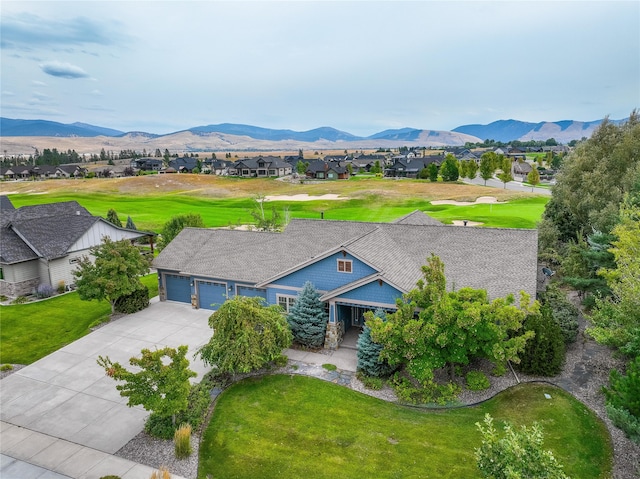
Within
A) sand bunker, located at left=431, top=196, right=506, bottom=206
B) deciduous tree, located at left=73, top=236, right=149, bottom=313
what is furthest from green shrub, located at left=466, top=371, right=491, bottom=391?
sand bunker, located at left=431, top=196, right=506, bottom=206

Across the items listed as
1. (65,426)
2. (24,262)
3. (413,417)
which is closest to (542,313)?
(413,417)

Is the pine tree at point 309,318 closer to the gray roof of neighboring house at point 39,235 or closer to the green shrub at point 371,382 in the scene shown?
the green shrub at point 371,382

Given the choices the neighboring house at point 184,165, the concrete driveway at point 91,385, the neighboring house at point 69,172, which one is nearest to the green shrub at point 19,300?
the concrete driveway at point 91,385

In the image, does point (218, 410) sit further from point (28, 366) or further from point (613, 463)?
point (613, 463)

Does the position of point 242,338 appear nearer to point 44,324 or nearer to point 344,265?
point 344,265

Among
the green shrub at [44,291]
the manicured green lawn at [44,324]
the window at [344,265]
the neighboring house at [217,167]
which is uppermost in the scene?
the neighboring house at [217,167]
